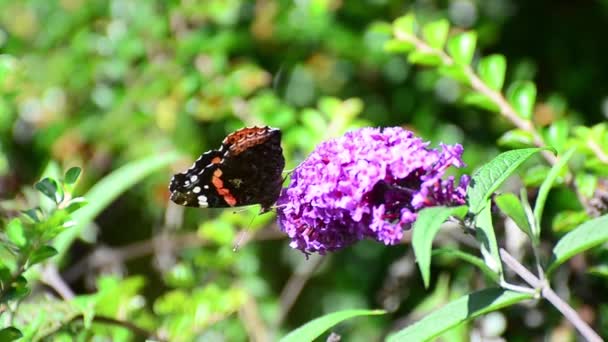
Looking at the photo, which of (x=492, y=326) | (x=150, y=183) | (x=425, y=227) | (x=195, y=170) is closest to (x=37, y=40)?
(x=150, y=183)

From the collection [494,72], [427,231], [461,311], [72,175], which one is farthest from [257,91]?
[427,231]

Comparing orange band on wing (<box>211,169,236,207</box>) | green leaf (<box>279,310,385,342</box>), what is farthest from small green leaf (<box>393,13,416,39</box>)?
green leaf (<box>279,310,385,342</box>)

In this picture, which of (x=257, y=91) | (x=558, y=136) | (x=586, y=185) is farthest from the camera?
(x=257, y=91)

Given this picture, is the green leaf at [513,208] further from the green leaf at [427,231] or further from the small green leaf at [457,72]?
the small green leaf at [457,72]

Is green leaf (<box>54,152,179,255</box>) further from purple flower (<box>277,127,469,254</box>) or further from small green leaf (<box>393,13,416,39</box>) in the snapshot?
purple flower (<box>277,127,469,254</box>)

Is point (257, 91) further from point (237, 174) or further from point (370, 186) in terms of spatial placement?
point (370, 186)

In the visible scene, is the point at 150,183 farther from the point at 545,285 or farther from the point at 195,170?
the point at 545,285
